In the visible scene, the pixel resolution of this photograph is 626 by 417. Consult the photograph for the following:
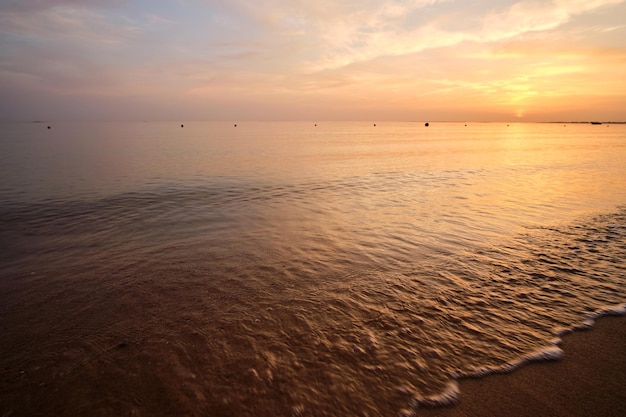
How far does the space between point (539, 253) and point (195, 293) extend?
9.55 m

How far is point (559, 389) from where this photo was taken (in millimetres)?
4395

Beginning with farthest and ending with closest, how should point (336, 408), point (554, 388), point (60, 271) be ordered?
point (60, 271) < point (554, 388) < point (336, 408)

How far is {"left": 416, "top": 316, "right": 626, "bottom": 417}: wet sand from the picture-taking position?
4062 mm

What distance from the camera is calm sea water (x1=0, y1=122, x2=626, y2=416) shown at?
176 inches

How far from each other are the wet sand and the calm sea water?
239mm

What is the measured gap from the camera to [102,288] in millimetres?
7254

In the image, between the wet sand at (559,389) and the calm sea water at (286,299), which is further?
the calm sea water at (286,299)

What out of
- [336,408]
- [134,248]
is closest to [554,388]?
[336,408]

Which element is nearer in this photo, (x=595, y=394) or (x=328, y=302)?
(x=595, y=394)

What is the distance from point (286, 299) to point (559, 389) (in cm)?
471

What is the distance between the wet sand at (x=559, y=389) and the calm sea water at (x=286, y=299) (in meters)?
0.24

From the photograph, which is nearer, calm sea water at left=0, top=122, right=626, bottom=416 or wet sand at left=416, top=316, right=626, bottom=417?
wet sand at left=416, top=316, right=626, bottom=417

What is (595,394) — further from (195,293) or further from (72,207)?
(72,207)

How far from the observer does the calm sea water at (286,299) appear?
4469 mm
